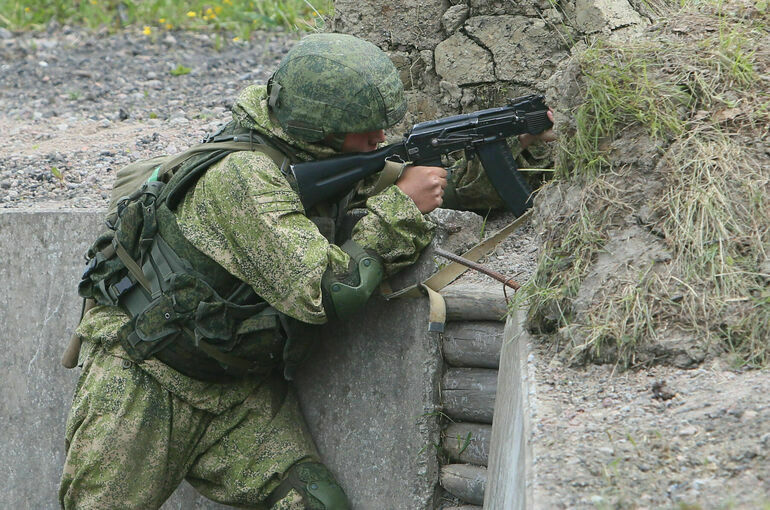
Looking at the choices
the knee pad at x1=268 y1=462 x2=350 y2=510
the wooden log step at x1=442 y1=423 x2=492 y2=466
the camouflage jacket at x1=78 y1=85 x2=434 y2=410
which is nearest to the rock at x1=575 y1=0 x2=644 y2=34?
the camouflage jacket at x1=78 y1=85 x2=434 y2=410

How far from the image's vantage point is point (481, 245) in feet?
11.7

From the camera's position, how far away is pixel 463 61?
4.07 meters

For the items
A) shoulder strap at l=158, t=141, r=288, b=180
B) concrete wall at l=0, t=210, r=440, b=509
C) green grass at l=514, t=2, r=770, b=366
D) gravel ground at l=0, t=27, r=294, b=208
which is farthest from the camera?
gravel ground at l=0, t=27, r=294, b=208

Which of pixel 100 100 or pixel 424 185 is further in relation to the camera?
pixel 100 100

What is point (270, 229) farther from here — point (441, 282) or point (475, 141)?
point (475, 141)

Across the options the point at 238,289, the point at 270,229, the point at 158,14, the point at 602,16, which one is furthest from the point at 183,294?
the point at 158,14

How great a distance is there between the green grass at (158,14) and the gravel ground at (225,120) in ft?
0.64

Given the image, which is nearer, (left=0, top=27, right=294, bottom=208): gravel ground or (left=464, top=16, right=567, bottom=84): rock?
(left=464, top=16, right=567, bottom=84): rock

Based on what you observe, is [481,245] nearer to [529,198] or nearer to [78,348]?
[529,198]

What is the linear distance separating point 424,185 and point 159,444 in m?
1.36

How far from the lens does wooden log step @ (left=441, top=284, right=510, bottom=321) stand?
346 centimetres

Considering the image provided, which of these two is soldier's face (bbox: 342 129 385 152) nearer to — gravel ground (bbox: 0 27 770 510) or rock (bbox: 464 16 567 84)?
gravel ground (bbox: 0 27 770 510)

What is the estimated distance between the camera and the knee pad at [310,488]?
355 centimetres

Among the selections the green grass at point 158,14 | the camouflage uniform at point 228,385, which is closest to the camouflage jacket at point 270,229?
the camouflage uniform at point 228,385
